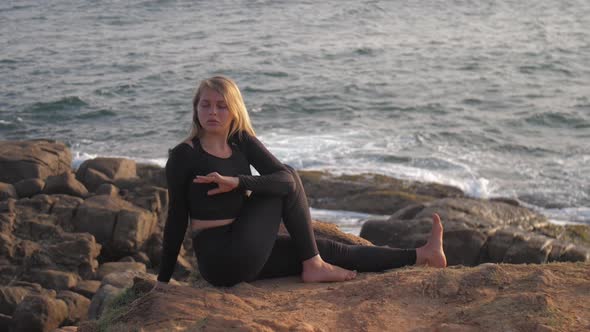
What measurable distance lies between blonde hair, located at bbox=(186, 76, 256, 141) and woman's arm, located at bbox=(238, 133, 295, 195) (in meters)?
0.09

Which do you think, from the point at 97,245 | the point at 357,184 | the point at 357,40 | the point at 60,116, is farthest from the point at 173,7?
the point at 97,245

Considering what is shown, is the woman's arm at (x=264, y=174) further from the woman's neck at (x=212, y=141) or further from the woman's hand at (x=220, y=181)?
the woman's neck at (x=212, y=141)

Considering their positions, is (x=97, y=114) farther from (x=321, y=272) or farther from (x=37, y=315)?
(x=321, y=272)

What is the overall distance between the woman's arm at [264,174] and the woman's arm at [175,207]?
401 millimetres

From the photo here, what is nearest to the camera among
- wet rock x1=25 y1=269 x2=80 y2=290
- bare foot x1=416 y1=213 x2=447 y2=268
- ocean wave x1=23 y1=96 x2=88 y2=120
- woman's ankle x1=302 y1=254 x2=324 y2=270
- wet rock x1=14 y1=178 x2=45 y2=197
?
woman's ankle x1=302 y1=254 x2=324 y2=270

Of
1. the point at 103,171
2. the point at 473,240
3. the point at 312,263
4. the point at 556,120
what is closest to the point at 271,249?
the point at 312,263

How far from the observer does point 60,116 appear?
2303 cm

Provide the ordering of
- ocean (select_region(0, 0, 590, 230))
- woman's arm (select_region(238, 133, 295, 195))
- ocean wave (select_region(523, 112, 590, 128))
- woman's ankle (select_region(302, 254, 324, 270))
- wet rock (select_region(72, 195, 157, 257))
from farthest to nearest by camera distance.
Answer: ocean wave (select_region(523, 112, 590, 128)) < ocean (select_region(0, 0, 590, 230)) < wet rock (select_region(72, 195, 157, 257)) < woman's ankle (select_region(302, 254, 324, 270)) < woman's arm (select_region(238, 133, 295, 195))

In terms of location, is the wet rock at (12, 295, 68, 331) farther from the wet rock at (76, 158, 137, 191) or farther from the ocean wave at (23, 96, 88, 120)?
the ocean wave at (23, 96, 88, 120)

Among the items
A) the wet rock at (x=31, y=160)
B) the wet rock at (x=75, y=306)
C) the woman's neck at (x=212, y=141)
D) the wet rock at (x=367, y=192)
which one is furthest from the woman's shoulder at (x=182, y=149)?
the wet rock at (x=31, y=160)

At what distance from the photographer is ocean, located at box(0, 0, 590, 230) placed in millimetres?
18516

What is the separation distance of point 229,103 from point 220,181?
567mm

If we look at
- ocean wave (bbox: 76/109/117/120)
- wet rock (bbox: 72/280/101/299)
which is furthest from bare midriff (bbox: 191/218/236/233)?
ocean wave (bbox: 76/109/117/120)

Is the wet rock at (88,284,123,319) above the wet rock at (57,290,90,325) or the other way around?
above
